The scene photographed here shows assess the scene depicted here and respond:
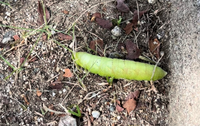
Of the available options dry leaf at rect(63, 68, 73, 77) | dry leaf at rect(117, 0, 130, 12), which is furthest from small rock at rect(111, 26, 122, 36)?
dry leaf at rect(63, 68, 73, 77)

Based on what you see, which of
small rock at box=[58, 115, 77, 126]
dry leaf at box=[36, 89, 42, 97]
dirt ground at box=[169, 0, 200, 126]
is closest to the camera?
dirt ground at box=[169, 0, 200, 126]

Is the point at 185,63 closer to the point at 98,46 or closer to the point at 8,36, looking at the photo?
the point at 98,46

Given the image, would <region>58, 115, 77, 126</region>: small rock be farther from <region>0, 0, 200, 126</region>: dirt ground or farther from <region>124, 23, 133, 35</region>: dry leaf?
<region>124, 23, 133, 35</region>: dry leaf

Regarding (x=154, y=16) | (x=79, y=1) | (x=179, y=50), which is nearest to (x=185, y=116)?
(x=179, y=50)

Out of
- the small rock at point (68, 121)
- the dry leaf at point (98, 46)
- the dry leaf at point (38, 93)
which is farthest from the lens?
the dry leaf at point (98, 46)

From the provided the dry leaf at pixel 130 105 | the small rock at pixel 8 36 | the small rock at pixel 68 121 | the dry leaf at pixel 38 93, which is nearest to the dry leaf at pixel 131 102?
the dry leaf at pixel 130 105

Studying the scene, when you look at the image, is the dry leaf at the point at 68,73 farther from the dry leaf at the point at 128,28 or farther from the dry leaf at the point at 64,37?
the dry leaf at the point at 128,28
